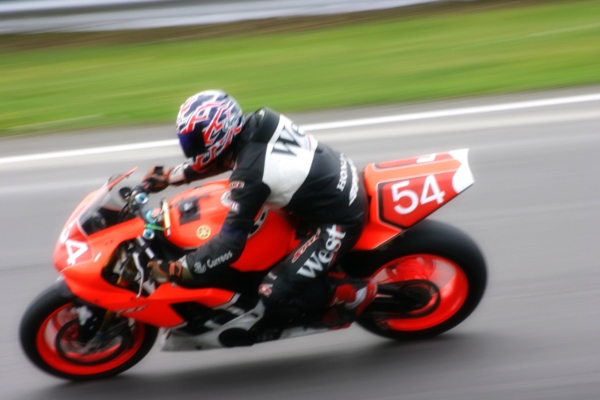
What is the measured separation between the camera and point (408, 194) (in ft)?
13.3

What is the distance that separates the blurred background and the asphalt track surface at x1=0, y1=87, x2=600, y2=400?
1cm

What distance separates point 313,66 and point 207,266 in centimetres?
618

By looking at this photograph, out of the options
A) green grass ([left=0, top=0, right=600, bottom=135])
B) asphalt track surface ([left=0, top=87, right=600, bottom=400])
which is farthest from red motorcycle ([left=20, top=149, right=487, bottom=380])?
green grass ([left=0, top=0, right=600, bottom=135])

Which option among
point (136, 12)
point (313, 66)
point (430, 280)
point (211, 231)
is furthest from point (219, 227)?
point (136, 12)

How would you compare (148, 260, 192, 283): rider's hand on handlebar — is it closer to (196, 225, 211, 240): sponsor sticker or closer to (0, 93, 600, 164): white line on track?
(196, 225, 211, 240): sponsor sticker

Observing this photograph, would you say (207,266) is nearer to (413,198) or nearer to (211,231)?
(211,231)

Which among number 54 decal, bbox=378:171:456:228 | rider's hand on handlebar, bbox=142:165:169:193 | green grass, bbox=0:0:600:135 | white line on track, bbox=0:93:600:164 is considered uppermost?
green grass, bbox=0:0:600:135

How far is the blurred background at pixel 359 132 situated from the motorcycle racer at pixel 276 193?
1.57 ft

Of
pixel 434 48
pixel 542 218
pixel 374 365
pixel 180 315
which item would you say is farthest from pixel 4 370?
pixel 434 48

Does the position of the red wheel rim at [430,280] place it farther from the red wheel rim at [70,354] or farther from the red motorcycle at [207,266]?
the red wheel rim at [70,354]

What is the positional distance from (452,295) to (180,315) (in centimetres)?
141

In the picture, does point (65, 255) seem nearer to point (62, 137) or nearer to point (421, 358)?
point (421, 358)

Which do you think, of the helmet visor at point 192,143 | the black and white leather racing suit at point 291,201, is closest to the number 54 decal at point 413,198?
the black and white leather racing suit at point 291,201

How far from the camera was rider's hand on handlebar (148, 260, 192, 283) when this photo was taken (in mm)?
3814
